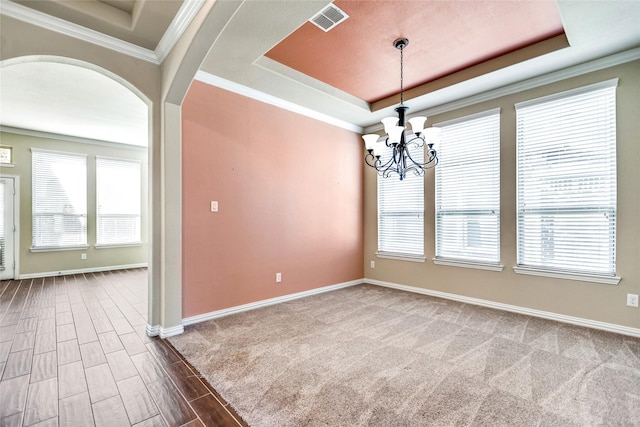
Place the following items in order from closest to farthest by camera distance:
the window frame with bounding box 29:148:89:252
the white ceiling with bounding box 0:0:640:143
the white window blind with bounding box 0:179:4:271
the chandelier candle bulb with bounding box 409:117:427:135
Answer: the white ceiling with bounding box 0:0:640:143 → the chandelier candle bulb with bounding box 409:117:427:135 → the white window blind with bounding box 0:179:4:271 → the window frame with bounding box 29:148:89:252

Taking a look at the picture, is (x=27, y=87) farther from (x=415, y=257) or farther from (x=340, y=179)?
(x=415, y=257)

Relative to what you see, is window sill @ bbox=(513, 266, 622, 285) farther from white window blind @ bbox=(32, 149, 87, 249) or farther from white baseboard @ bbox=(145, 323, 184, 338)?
white window blind @ bbox=(32, 149, 87, 249)

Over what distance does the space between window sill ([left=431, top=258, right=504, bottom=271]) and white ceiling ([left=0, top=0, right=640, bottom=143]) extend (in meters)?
2.33

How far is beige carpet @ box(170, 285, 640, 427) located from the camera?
1.78m

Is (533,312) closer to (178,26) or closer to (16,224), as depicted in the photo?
(178,26)

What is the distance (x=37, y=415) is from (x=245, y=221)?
2386 mm

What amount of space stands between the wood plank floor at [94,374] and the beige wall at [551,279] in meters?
3.46

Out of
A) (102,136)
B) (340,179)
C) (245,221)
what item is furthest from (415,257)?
(102,136)

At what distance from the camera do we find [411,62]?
3293mm

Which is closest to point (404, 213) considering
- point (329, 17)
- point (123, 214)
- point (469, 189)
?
point (469, 189)

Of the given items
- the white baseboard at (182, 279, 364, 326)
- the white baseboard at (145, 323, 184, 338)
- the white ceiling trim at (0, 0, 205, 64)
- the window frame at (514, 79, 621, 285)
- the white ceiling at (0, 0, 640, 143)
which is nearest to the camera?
the white ceiling trim at (0, 0, 205, 64)

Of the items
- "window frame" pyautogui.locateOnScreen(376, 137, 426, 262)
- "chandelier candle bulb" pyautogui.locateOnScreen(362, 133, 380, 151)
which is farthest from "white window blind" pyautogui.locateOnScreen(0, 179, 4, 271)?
"window frame" pyautogui.locateOnScreen(376, 137, 426, 262)

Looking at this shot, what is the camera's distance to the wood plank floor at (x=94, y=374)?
5.76 feet

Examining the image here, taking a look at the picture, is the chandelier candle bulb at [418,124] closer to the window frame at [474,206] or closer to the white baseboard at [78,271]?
the window frame at [474,206]
